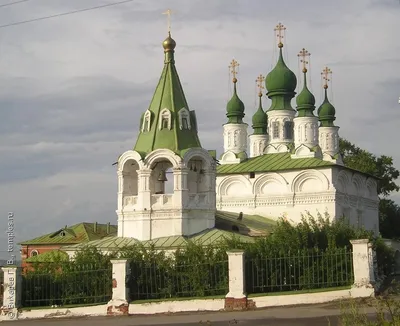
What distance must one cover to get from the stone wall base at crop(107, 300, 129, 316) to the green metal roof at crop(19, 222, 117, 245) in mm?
16539

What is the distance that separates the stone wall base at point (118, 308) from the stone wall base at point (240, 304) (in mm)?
2494

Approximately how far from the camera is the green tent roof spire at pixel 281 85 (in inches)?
1374

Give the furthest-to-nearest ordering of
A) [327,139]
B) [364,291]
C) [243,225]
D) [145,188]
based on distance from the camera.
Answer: [327,139] < [243,225] < [145,188] < [364,291]

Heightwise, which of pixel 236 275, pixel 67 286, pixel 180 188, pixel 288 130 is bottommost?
pixel 67 286

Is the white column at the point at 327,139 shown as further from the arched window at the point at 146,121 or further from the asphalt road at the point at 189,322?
the asphalt road at the point at 189,322

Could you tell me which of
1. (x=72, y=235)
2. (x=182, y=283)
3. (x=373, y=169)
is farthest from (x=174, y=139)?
(x=373, y=169)

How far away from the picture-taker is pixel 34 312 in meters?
17.5

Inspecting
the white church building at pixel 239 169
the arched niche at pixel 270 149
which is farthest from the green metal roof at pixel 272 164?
the arched niche at pixel 270 149

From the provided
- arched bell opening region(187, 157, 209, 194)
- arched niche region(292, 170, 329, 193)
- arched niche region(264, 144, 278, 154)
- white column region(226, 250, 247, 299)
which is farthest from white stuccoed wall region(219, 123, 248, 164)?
white column region(226, 250, 247, 299)

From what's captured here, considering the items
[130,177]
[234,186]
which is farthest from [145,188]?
[234,186]

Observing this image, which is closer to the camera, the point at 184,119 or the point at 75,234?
the point at 184,119

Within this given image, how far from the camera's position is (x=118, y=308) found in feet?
55.8

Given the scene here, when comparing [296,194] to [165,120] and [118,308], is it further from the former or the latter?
[118,308]

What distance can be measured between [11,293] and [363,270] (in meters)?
8.48
